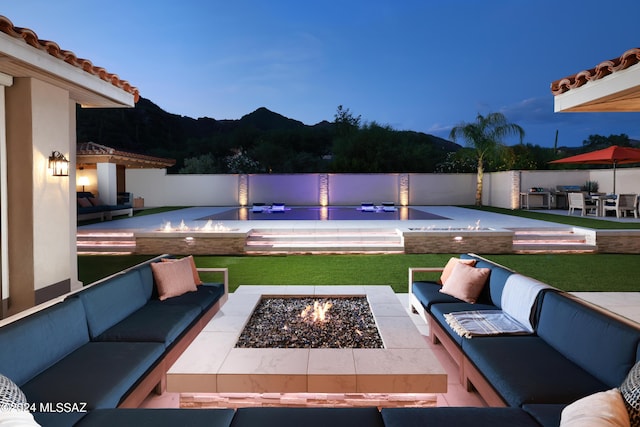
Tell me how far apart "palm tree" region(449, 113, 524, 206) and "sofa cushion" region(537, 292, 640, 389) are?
15038mm

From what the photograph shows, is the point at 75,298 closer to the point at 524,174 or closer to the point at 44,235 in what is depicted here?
the point at 44,235

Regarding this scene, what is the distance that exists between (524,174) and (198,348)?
635 inches

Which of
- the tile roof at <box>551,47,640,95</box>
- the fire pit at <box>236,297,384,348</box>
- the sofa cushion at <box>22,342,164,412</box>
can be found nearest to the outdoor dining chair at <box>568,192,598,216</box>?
the tile roof at <box>551,47,640,95</box>

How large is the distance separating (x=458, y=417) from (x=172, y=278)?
2895 millimetres

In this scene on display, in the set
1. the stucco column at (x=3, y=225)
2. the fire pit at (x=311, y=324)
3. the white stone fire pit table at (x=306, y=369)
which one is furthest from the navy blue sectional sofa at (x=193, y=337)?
the stucco column at (x=3, y=225)

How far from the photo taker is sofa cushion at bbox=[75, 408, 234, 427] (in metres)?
1.68

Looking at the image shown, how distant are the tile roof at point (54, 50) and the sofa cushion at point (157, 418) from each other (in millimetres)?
3511

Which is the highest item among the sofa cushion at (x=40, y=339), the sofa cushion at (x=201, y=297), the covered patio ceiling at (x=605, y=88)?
the covered patio ceiling at (x=605, y=88)

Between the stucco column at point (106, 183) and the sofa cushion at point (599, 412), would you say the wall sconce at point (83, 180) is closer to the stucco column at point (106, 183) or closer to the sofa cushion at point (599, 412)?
the stucco column at point (106, 183)

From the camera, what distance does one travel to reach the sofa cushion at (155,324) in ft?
8.79

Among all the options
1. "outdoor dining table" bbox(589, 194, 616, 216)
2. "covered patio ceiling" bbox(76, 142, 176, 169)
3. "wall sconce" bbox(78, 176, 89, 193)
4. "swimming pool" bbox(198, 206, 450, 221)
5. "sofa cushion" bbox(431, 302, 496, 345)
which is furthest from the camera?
"wall sconce" bbox(78, 176, 89, 193)

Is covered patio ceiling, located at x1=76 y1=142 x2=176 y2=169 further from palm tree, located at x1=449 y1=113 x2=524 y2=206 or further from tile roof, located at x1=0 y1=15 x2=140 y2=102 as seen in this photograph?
palm tree, located at x1=449 y1=113 x2=524 y2=206

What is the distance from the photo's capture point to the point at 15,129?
4250 mm

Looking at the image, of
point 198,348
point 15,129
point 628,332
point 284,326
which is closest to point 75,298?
point 198,348
